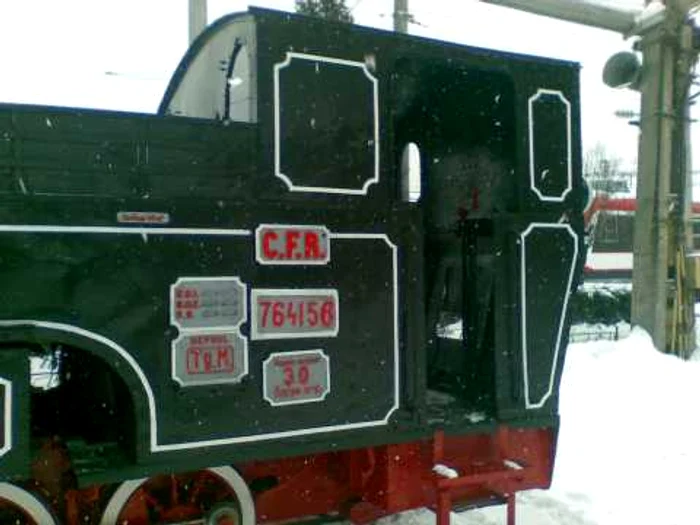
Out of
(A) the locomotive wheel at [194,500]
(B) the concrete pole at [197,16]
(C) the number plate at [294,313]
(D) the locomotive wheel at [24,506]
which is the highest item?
(B) the concrete pole at [197,16]

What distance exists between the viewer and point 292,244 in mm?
3227

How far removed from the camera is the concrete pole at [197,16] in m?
8.99

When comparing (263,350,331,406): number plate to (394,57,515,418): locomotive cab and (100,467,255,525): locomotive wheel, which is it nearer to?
(100,467,255,525): locomotive wheel

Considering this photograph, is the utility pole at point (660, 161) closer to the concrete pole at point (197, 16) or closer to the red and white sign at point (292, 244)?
the concrete pole at point (197, 16)

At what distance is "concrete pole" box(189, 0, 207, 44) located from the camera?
29.5 ft

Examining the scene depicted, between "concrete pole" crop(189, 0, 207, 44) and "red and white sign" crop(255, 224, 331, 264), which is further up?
"concrete pole" crop(189, 0, 207, 44)

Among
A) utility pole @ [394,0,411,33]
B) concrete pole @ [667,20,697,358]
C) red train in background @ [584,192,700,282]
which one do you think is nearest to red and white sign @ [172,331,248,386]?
concrete pole @ [667,20,697,358]

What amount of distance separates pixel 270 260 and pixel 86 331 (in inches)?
31.2

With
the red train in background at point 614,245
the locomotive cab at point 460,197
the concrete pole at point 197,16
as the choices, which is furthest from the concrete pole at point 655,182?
the red train in background at point 614,245

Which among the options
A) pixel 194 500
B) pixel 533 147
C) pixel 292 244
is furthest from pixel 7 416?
pixel 533 147

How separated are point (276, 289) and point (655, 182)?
8.79m

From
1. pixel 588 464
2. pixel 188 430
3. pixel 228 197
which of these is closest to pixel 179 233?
pixel 228 197

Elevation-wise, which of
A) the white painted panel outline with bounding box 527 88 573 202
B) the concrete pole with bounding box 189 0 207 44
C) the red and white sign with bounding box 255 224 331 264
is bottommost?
the red and white sign with bounding box 255 224 331 264

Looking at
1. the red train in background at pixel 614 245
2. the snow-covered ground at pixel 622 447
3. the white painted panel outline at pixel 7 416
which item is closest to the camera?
the white painted panel outline at pixel 7 416
